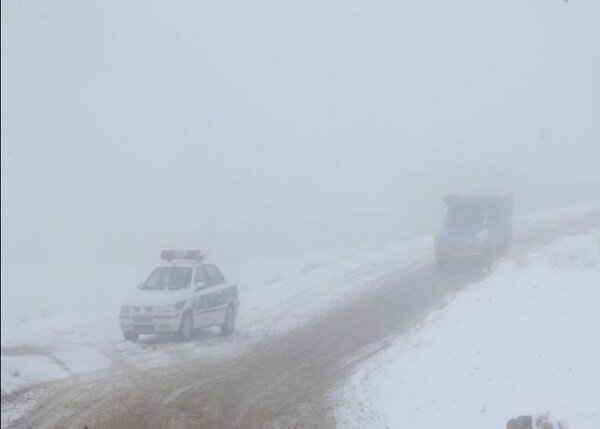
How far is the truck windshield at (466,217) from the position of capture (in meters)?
28.5

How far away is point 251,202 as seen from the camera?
93188 mm

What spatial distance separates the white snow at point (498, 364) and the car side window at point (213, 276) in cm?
608

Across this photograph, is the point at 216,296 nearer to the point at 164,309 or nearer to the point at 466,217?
the point at 164,309

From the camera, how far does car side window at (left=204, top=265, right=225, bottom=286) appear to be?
20228 mm

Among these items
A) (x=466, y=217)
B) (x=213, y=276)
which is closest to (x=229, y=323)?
(x=213, y=276)

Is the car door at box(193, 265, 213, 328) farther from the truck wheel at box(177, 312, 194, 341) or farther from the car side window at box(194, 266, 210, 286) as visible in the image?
the truck wheel at box(177, 312, 194, 341)

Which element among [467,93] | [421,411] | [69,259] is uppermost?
[467,93]

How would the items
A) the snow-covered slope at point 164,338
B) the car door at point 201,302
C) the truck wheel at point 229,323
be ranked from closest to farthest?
the snow-covered slope at point 164,338
the car door at point 201,302
the truck wheel at point 229,323

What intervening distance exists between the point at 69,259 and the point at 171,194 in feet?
119

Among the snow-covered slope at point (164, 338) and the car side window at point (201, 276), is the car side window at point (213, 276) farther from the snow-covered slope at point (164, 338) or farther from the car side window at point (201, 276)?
the snow-covered slope at point (164, 338)

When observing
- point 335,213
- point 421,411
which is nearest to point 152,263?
point 335,213

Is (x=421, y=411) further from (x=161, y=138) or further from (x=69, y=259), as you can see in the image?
(x=161, y=138)

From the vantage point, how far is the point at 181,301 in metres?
18.3

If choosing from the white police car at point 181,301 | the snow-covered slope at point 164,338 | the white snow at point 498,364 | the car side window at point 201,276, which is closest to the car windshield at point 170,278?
the white police car at point 181,301
